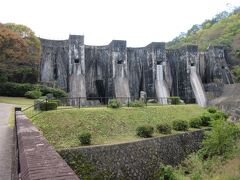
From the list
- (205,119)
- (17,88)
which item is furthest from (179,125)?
(17,88)

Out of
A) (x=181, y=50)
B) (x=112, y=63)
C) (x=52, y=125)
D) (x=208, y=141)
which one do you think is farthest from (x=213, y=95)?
(x=52, y=125)

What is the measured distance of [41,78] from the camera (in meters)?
32.5

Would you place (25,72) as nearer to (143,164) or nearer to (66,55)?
(66,55)

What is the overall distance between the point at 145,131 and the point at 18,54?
18.6m

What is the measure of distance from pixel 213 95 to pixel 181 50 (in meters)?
7.05

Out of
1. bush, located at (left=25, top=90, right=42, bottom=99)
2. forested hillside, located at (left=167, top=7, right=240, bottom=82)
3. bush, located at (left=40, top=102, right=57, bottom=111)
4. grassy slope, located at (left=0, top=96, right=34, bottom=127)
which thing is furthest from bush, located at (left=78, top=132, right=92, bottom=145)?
forested hillside, located at (left=167, top=7, right=240, bottom=82)

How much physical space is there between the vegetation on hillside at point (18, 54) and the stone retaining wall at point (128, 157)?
19277 millimetres

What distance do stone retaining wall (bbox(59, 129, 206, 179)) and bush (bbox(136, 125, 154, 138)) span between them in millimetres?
540

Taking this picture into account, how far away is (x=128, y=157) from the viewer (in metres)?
14.5

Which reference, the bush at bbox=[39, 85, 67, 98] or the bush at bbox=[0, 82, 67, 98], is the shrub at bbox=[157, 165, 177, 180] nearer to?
the bush at bbox=[39, 85, 67, 98]

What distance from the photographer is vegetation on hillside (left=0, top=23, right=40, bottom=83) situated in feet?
95.6

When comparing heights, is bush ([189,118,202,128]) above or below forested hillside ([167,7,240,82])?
below

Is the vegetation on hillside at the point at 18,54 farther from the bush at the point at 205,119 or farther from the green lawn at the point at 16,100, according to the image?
the bush at the point at 205,119

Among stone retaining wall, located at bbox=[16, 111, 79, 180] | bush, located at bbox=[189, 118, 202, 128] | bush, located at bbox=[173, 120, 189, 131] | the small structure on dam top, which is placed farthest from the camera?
the small structure on dam top
